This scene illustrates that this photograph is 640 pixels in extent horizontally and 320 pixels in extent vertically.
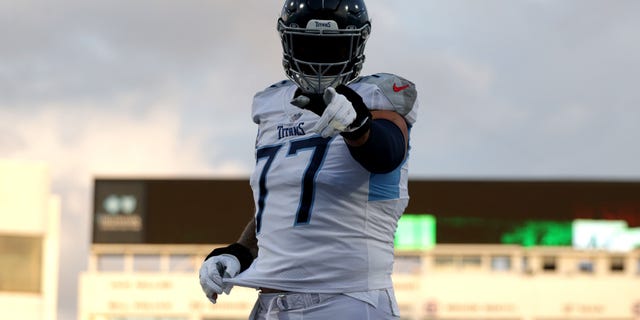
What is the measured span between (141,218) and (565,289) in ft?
70.7

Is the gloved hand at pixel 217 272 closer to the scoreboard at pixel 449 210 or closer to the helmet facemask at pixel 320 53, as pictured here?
the helmet facemask at pixel 320 53

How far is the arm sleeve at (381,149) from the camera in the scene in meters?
4.61

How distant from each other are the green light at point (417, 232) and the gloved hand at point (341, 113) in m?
56.4

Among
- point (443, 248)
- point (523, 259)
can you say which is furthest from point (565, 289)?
point (443, 248)

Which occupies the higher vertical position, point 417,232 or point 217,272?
point 217,272

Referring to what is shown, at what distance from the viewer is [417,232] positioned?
6197cm

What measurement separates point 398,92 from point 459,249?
58.2 meters

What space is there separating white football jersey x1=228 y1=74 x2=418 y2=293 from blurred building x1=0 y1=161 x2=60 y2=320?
42.5 meters

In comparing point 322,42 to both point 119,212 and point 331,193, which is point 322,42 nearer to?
point 331,193

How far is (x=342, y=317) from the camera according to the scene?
4.93m

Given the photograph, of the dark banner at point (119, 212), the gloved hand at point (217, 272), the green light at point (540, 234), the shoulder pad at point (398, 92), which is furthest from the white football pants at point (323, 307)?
the green light at point (540, 234)

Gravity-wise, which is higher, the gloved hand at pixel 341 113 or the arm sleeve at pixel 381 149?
the gloved hand at pixel 341 113

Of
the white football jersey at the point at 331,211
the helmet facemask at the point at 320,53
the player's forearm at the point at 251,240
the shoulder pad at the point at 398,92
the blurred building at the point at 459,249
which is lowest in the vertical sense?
the blurred building at the point at 459,249

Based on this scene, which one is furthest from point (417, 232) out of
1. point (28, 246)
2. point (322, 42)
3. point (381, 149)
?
point (381, 149)
